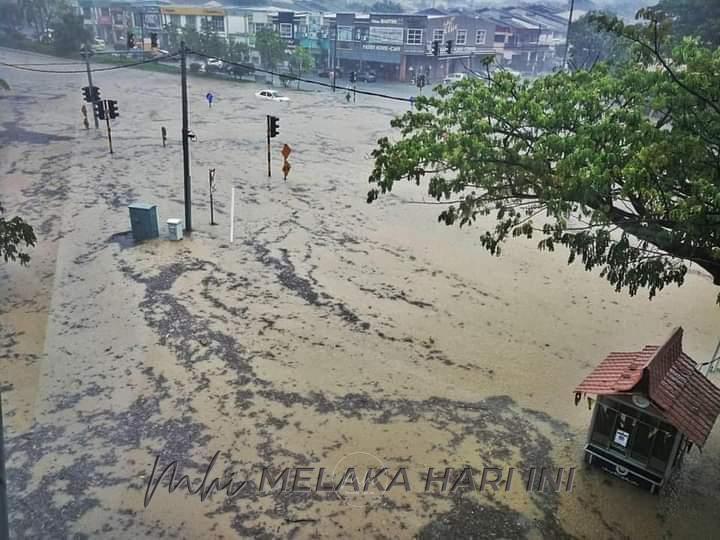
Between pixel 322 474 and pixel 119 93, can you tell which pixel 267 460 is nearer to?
pixel 322 474

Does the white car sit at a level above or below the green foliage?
below

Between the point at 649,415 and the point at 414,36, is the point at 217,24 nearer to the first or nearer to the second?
the point at 414,36

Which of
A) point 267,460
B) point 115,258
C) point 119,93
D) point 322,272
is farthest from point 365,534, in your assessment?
point 119,93

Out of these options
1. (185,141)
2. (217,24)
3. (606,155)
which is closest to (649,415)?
(606,155)

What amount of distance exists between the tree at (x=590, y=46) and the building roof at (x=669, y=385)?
2.43 metres

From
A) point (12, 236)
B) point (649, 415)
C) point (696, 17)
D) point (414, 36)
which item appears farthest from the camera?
point (414, 36)

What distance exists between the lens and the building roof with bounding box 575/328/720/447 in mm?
3869

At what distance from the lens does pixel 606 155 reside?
3447 millimetres

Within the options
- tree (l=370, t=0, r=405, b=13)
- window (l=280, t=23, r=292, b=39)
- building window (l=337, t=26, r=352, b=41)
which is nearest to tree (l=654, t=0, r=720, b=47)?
tree (l=370, t=0, r=405, b=13)

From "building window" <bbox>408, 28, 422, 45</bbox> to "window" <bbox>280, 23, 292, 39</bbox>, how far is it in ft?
14.0

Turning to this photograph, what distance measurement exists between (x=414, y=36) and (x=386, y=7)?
Answer: 173 centimetres

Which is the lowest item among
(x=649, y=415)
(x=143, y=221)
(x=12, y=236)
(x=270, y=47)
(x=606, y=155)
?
(x=143, y=221)

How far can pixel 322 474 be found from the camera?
423 cm

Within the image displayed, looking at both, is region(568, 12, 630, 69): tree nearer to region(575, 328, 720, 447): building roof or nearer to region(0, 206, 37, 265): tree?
region(575, 328, 720, 447): building roof
